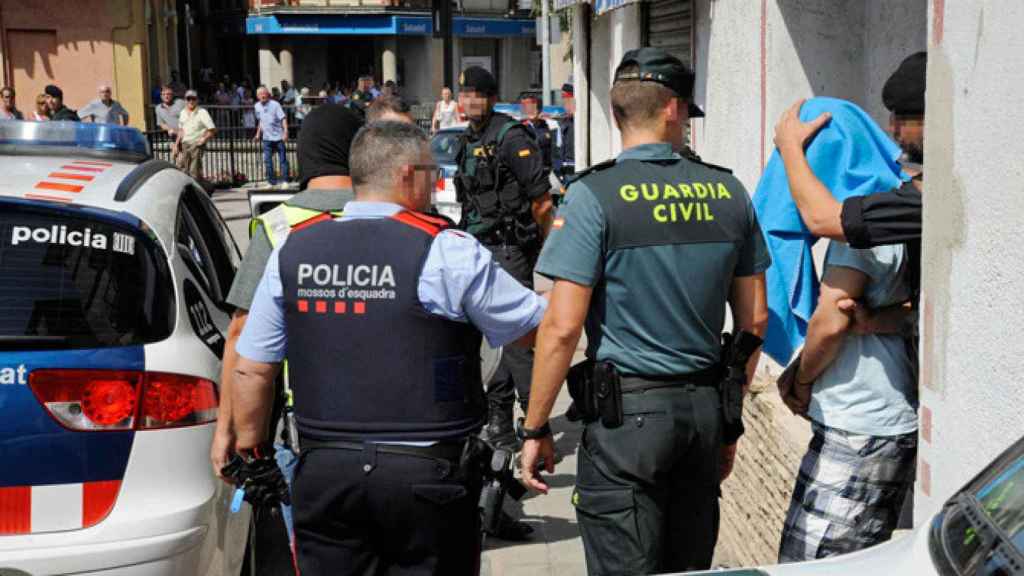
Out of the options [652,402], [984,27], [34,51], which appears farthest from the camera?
[34,51]

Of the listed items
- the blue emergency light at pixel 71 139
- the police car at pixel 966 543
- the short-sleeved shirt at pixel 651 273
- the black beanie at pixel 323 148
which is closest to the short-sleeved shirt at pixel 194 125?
the blue emergency light at pixel 71 139

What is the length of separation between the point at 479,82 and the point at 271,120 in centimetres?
1734

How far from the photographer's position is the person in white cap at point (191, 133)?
66.8ft

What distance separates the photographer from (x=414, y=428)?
3.11 m

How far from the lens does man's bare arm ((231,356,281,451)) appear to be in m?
3.32

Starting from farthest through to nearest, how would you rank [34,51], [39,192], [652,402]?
[34,51] < [39,192] < [652,402]

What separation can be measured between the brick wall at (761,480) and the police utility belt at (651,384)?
1.01 meters

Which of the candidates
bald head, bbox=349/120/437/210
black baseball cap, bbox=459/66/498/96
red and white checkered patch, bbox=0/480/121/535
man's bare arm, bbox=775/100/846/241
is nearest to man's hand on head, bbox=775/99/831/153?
man's bare arm, bbox=775/100/846/241

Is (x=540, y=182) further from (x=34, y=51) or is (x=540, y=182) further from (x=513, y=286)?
(x=34, y=51)

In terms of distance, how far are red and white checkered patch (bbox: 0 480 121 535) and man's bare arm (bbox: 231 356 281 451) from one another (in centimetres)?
46

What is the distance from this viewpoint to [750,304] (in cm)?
356

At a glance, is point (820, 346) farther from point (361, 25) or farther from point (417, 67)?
point (417, 67)

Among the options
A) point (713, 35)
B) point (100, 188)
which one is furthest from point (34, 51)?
point (100, 188)

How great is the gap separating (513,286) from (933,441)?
120cm
